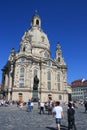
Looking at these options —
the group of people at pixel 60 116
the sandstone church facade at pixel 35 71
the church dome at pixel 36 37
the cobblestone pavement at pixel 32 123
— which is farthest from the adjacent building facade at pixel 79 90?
the group of people at pixel 60 116

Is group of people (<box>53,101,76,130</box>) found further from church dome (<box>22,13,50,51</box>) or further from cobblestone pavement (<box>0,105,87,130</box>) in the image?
church dome (<box>22,13,50,51</box>)

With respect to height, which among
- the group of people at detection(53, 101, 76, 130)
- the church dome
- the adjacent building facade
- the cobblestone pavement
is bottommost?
the cobblestone pavement

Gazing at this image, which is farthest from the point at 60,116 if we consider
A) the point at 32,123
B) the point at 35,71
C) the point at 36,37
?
the point at 36,37

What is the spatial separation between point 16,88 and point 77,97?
5741 centimetres

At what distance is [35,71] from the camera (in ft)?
236

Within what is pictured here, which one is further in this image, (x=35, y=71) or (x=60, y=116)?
(x=35, y=71)

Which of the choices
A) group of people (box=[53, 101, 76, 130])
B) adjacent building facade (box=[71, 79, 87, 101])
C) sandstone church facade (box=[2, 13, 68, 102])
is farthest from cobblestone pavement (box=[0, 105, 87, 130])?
adjacent building facade (box=[71, 79, 87, 101])

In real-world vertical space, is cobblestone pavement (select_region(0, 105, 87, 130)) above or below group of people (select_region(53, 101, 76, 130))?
below

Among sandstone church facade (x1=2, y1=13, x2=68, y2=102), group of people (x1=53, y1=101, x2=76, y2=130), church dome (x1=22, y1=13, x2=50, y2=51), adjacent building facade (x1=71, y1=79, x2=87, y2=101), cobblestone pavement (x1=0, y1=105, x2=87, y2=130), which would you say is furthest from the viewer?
adjacent building facade (x1=71, y1=79, x2=87, y2=101)


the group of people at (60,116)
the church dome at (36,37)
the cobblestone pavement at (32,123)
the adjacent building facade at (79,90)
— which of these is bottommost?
the cobblestone pavement at (32,123)

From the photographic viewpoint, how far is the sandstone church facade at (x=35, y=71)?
2663 inches

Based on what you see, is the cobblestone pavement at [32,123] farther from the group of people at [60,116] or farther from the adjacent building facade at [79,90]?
the adjacent building facade at [79,90]

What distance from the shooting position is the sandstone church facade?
67631 mm

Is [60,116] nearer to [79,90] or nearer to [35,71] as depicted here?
[35,71]
